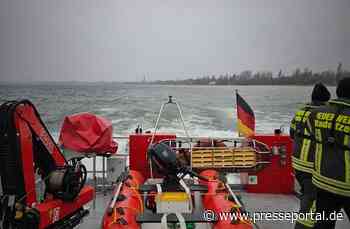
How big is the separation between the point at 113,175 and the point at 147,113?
695 cm

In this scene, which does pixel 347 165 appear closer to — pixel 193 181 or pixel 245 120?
pixel 193 181

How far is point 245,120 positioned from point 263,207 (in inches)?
38.1

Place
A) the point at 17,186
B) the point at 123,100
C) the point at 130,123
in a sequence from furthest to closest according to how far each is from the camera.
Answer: the point at 123,100 < the point at 130,123 < the point at 17,186

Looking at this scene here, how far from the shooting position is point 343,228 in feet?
8.84

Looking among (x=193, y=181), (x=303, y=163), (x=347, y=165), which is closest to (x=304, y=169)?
(x=303, y=163)

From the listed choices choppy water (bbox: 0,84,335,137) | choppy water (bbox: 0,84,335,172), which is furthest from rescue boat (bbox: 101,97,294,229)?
choppy water (bbox: 0,84,335,137)

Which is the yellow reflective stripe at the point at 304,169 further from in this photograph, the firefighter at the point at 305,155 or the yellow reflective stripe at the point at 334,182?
the yellow reflective stripe at the point at 334,182

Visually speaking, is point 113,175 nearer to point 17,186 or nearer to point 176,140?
point 176,140

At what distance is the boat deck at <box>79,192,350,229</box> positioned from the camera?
2.78 metres

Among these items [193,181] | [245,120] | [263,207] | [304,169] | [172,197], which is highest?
[245,120]

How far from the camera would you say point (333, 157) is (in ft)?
5.43

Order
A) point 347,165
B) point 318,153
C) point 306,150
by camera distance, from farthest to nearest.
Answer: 1. point 306,150
2. point 318,153
3. point 347,165

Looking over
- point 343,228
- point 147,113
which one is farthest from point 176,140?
point 147,113

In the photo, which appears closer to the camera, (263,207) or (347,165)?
(347,165)
